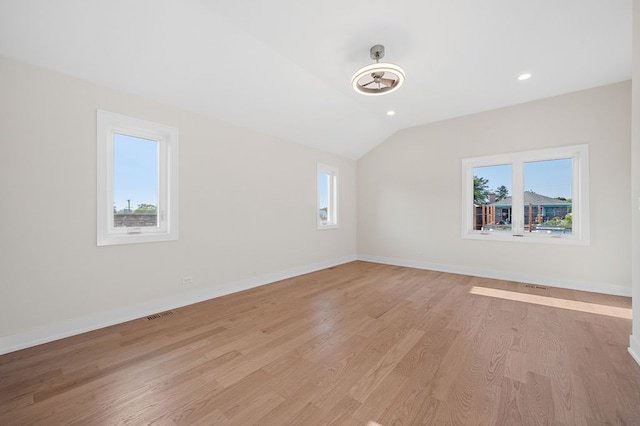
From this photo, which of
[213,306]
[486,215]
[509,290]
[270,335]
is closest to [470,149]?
[486,215]

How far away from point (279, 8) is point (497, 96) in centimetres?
380

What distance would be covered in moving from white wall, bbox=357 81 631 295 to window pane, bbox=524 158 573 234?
327 millimetres

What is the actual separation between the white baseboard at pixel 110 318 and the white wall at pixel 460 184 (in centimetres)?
337

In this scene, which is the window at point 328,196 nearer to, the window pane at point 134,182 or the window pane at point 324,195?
the window pane at point 324,195

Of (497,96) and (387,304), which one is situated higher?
(497,96)

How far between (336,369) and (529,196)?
473 centimetres

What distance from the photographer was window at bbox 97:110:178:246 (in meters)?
2.73

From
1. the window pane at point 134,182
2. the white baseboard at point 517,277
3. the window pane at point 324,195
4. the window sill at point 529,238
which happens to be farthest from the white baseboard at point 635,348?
the window pane at point 134,182

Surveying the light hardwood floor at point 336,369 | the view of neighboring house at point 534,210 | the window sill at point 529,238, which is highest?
the view of neighboring house at point 534,210

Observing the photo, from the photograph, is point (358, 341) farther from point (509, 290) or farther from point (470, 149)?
point (470, 149)

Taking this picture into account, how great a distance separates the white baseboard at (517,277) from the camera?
3.73m

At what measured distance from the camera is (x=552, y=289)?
3975 mm

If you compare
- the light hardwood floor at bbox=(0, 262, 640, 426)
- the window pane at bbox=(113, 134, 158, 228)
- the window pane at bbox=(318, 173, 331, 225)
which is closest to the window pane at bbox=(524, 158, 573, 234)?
the light hardwood floor at bbox=(0, 262, 640, 426)

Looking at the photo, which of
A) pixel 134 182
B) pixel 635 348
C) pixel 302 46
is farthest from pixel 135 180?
A: pixel 635 348
